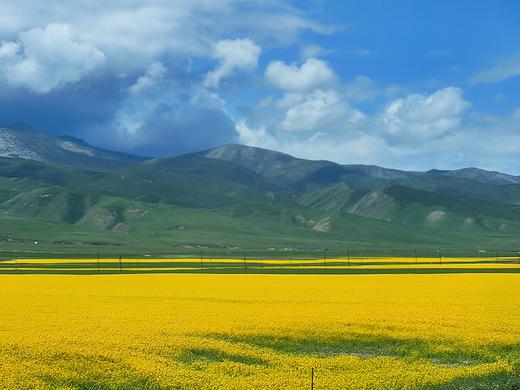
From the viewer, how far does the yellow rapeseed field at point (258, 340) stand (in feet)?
77.4

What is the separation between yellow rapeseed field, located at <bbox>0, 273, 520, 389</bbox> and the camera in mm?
23594

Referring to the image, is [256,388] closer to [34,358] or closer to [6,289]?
[34,358]

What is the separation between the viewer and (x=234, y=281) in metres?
63.5

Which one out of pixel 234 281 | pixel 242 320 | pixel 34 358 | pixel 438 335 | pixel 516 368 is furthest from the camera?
pixel 234 281

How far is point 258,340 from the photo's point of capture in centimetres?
3034

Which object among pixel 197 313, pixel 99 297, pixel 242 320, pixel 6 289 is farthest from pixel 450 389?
pixel 6 289

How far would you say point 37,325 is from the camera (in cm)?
3159

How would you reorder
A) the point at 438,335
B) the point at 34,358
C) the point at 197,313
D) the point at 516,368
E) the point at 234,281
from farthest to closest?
the point at 234,281, the point at 197,313, the point at 438,335, the point at 516,368, the point at 34,358

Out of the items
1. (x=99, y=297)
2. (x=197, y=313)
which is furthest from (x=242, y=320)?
(x=99, y=297)

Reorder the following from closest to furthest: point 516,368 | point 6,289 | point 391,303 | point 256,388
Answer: point 256,388 < point 516,368 < point 391,303 < point 6,289

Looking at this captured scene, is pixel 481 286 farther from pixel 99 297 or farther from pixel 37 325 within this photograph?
pixel 37 325

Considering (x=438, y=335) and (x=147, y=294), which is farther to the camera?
(x=147, y=294)

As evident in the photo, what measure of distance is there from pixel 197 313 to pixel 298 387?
51.1 feet

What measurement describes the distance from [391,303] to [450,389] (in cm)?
1964
